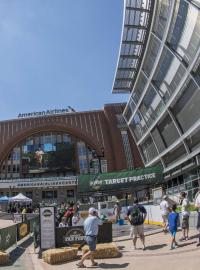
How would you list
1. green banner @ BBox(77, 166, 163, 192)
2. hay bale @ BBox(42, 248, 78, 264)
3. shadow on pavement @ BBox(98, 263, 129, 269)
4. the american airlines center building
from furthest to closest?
the american airlines center building → green banner @ BBox(77, 166, 163, 192) → hay bale @ BBox(42, 248, 78, 264) → shadow on pavement @ BBox(98, 263, 129, 269)

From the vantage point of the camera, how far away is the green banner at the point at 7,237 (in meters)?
17.5

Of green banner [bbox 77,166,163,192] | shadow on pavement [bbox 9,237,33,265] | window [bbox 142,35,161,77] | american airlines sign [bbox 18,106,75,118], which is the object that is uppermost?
american airlines sign [bbox 18,106,75,118]

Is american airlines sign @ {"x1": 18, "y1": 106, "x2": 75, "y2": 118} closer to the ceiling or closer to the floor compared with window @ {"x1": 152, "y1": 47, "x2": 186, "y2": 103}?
closer to the ceiling

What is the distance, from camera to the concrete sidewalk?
474 inches

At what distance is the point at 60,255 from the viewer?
48.1ft

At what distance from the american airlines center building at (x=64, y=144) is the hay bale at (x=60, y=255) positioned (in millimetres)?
82077

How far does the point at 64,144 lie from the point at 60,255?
8809 cm

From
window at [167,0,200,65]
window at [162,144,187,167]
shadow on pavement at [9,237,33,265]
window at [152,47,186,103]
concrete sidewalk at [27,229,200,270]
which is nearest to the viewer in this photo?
concrete sidewalk at [27,229,200,270]

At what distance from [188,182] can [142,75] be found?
14097 mm

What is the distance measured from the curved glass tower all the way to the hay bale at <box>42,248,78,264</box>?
1787 cm

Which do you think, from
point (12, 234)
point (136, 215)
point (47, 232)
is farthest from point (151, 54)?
point (136, 215)

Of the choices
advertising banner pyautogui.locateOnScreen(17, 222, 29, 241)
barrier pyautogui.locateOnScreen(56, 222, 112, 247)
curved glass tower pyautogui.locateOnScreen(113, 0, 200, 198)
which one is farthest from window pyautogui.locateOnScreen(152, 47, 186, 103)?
barrier pyautogui.locateOnScreen(56, 222, 112, 247)

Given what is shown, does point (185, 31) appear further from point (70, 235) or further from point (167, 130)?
point (70, 235)

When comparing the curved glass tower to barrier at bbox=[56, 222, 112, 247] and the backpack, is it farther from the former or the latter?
the backpack
